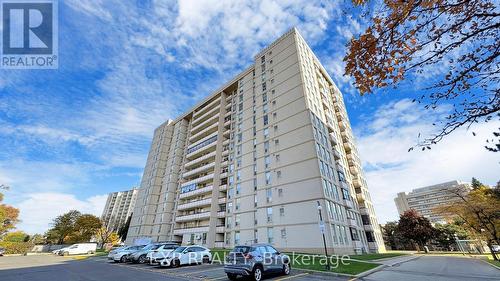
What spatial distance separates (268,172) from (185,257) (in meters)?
19.0

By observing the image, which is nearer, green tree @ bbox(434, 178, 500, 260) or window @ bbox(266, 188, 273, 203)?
green tree @ bbox(434, 178, 500, 260)

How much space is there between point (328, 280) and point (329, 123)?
33.2 m

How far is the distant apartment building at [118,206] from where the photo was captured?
468 ft

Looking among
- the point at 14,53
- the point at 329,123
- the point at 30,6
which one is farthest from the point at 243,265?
the point at 329,123

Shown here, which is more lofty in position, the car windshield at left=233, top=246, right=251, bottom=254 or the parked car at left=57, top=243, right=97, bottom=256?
the car windshield at left=233, top=246, right=251, bottom=254

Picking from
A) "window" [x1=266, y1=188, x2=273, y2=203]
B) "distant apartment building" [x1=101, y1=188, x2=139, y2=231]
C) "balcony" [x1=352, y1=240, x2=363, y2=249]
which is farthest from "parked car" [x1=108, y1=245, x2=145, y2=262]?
"distant apartment building" [x1=101, y1=188, x2=139, y2=231]

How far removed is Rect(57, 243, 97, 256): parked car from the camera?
36.8m

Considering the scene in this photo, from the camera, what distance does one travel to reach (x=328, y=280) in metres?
12.2

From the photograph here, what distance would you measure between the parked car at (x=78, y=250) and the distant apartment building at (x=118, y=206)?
109 m

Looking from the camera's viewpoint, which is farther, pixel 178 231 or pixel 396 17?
pixel 178 231

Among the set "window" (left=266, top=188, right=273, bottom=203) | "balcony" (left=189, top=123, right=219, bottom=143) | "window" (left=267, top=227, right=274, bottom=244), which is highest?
"balcony" (left=189, top=123, right=219, bottom=143)

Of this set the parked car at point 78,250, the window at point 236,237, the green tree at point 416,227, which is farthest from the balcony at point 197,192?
the green tree at point 416,227

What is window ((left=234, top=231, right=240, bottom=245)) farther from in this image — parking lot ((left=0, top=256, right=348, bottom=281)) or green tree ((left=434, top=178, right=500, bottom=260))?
green tree ((left=434, top=178, right=500, bottom=260))

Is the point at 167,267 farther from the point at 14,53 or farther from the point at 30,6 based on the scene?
the point at 30,6
